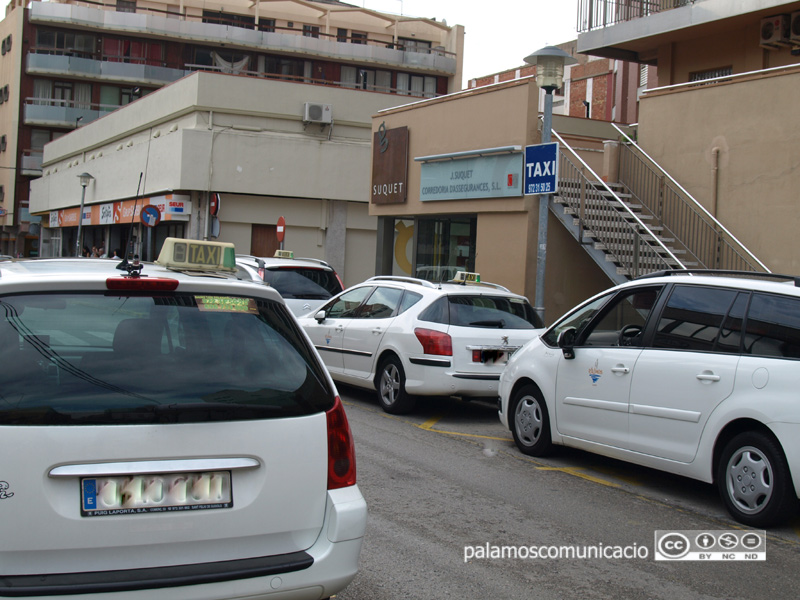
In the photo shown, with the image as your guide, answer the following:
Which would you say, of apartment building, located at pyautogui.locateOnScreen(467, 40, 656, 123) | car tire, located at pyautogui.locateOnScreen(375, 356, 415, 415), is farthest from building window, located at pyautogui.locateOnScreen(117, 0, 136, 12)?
car tire, located at pyautogui.locateOnScreen(375, 356, 415, 415)

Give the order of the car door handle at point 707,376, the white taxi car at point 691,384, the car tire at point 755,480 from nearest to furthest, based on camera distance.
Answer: the car tire at point 755,480 → the white taxi car at point 691,384 → the car door handle at point 707,376

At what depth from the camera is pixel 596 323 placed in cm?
747

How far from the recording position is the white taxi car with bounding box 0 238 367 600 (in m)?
2.97

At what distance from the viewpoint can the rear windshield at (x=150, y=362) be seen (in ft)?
10.2

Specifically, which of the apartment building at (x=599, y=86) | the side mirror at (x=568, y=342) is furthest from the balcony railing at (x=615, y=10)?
the side mirror at (x=568, y=342)

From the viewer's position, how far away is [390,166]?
19891 mm

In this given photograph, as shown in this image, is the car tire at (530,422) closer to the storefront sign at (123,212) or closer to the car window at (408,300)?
the car window at (408,300)

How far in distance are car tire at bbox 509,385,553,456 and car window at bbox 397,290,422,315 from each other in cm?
223

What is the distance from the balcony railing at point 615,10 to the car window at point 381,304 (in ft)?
38.1

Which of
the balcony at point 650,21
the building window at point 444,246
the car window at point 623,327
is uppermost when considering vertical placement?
the balcony at point 650,21

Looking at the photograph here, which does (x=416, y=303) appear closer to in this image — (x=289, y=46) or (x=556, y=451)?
(x=556, y=451)

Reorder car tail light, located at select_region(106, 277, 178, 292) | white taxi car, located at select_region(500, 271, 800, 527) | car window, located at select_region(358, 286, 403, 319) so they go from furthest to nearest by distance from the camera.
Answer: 1. car window, located at select_region(358, 286, 403, 319)
2. white taxi car, located at select_region(500, 271, 800, 527)
3. car tail light, located at select_region(106, 277, 178, 292)

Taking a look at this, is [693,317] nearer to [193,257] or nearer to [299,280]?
[193,257]

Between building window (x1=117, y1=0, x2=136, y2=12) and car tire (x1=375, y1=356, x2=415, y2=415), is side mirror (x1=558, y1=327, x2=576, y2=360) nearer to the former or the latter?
car tire (x1=375, y1=356, x2=415, y2=415)
